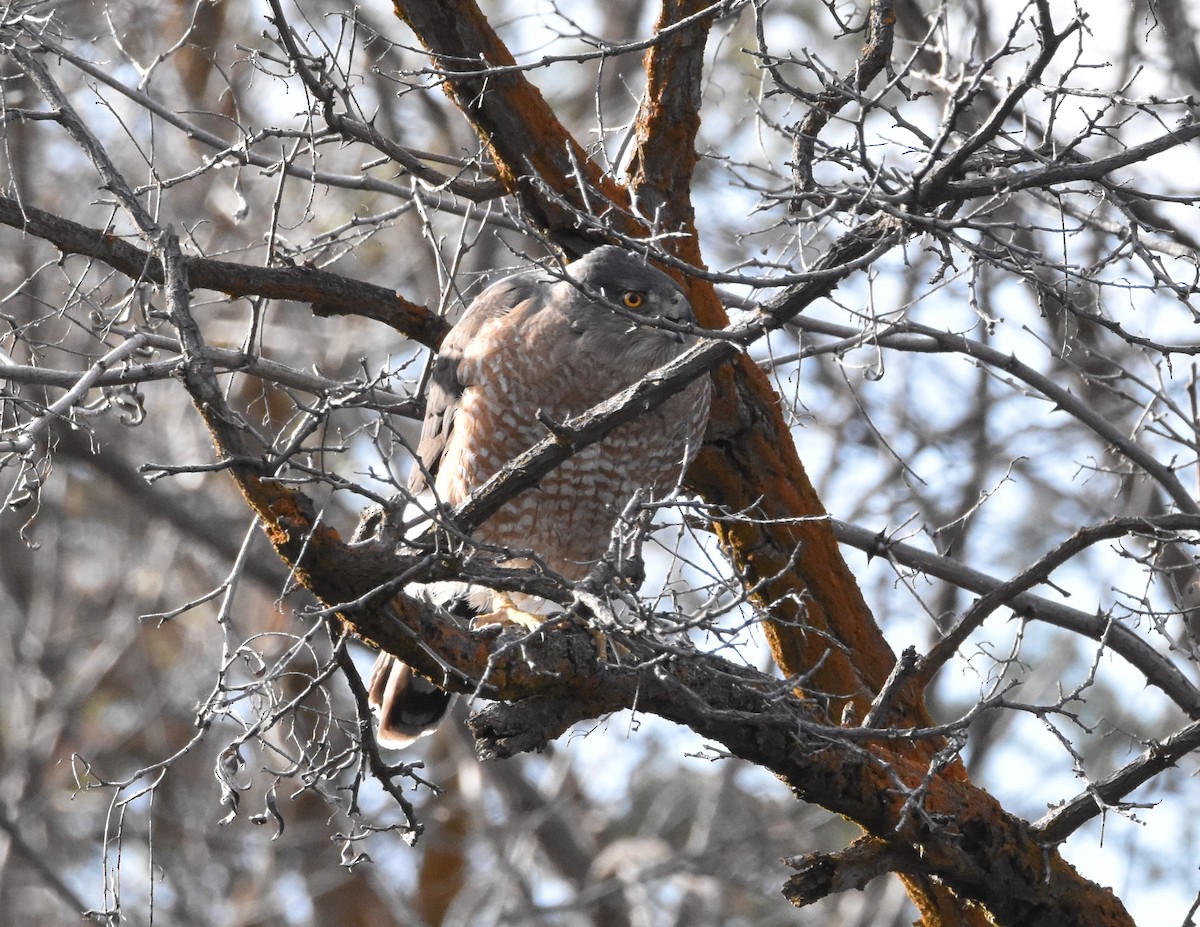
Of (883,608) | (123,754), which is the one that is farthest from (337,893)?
(883,608)

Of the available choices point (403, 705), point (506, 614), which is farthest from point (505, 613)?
point (403, 705)

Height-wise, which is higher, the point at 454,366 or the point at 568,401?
the point at 454,366

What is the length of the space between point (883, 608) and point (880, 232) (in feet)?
23.3

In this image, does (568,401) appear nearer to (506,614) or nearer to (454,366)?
(454,366)

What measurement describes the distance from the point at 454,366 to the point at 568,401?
1.39 feet

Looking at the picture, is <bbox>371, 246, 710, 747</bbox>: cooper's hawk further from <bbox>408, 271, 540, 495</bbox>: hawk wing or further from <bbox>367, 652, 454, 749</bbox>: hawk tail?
<bbox>367, 652, 454, 749</bbox>: hawk tail

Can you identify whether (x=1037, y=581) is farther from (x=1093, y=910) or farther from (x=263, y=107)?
(x=263, y=107)

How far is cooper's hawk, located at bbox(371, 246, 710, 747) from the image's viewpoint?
14.7 ft

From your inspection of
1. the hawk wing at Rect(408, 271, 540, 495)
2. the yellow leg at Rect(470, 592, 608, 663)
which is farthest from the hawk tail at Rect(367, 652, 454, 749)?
the hawk wing at Rect(408, 271, 540, 495)

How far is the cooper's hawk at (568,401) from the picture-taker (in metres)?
4.47

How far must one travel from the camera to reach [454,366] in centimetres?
467

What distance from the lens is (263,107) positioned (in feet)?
32.8

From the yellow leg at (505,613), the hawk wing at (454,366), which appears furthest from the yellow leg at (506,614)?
the hawk wing at (454,366)

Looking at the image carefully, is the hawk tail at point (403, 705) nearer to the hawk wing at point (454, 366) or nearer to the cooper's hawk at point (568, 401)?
the cooper's hawk at point (568, 401)
